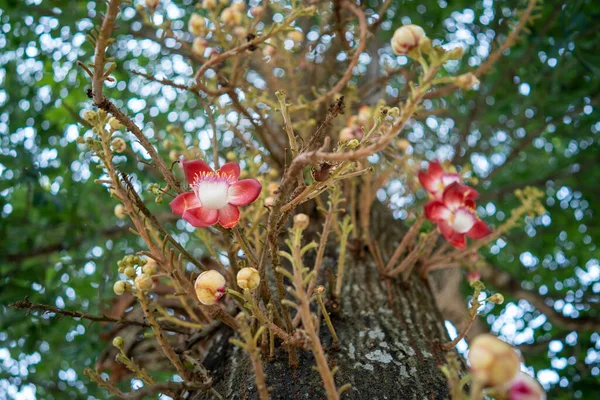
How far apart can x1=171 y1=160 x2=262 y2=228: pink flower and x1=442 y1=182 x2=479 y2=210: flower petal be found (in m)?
0.42

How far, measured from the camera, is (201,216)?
0.81 meters

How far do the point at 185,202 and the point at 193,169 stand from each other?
70 mm

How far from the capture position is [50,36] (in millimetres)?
2121

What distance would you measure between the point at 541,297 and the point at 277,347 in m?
1.87

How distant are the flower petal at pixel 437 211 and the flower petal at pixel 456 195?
0.04 ft

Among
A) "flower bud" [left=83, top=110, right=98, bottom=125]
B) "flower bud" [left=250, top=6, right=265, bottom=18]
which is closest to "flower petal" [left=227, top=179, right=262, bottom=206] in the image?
"flower bud" [left=83, top=110, right=98, bottom=125]

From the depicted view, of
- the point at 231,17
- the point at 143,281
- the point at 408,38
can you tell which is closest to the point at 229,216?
the point at 143,281

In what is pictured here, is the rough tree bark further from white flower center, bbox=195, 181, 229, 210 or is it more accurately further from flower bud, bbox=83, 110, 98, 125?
flower bud, bbox=83, 110, 98, 125

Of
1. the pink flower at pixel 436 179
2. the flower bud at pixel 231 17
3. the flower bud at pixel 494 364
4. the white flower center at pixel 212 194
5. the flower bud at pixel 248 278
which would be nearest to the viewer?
the flower bud at pixel 494 364

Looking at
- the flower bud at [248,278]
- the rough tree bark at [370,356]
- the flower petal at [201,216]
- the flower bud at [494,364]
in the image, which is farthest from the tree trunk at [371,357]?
the flower bud at [494,364]

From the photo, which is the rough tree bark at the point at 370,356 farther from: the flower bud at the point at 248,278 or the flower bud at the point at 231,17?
the flower bud at the point at 231,17

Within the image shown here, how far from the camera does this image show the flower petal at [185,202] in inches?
32.2

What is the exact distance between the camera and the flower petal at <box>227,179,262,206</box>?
838mm

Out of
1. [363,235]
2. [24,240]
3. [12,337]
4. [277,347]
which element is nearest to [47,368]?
[12,337]
